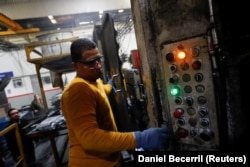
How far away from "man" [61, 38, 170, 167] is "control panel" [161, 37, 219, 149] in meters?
0.19

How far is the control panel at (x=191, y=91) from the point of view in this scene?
59.6 inches

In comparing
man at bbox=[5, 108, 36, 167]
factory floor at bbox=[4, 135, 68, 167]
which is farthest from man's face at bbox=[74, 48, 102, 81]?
man at bbox=[5, 108, 36, 167]

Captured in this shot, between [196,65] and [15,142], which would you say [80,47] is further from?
[15,142]

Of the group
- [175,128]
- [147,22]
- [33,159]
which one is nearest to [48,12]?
[33,159]

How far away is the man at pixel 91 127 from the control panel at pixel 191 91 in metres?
0.19

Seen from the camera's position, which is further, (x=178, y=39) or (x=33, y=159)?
(x=33, y=159)

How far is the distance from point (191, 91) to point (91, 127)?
801 millimetres

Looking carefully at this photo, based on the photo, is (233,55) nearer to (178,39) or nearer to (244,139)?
(178,39)

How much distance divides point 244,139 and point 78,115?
4.08 feet

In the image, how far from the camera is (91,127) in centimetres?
160

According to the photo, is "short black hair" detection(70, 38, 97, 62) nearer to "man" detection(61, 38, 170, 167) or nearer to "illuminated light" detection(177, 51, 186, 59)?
"man" detection(61, 38, 170, 167)

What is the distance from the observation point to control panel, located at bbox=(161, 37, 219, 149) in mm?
1515

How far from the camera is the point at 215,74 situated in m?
1.46

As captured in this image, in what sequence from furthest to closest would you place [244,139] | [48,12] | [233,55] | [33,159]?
[48,12]
[33,159]
[244,139]
[233,55]
